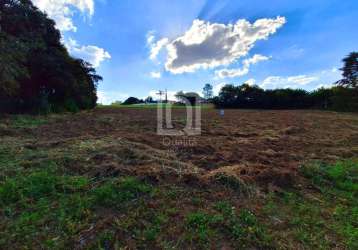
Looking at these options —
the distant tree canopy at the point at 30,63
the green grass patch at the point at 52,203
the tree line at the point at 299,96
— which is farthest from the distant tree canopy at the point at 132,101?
the green grass patch at the point at 52,203

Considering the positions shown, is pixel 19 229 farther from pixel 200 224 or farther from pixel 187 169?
pixel 187 169

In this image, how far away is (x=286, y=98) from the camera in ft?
89.1

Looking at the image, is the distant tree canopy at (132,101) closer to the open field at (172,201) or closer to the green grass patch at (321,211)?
the open field at (172,201)

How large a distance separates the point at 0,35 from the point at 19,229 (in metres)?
9.12

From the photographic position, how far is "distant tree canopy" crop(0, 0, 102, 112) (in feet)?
25.4

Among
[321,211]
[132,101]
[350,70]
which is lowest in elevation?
[321,211]

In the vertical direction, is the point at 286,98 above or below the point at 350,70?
below

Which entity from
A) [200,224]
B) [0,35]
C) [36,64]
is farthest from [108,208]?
[36,64]

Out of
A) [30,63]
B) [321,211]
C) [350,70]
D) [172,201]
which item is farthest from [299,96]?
[172,201]

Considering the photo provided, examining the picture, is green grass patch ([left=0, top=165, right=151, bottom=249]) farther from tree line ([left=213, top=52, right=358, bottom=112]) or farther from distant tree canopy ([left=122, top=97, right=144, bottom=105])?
distant tree canopy ([left=122, top=97, right=144, bottom=105])

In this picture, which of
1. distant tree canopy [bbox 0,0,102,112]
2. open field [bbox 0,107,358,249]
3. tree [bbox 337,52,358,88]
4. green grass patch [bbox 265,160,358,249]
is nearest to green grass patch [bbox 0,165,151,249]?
open field [bbox 0,107,358,249]

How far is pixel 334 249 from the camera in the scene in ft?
4.88

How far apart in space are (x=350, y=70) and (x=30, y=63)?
1015 inches

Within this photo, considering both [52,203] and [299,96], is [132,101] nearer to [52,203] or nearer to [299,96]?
[299,96]
